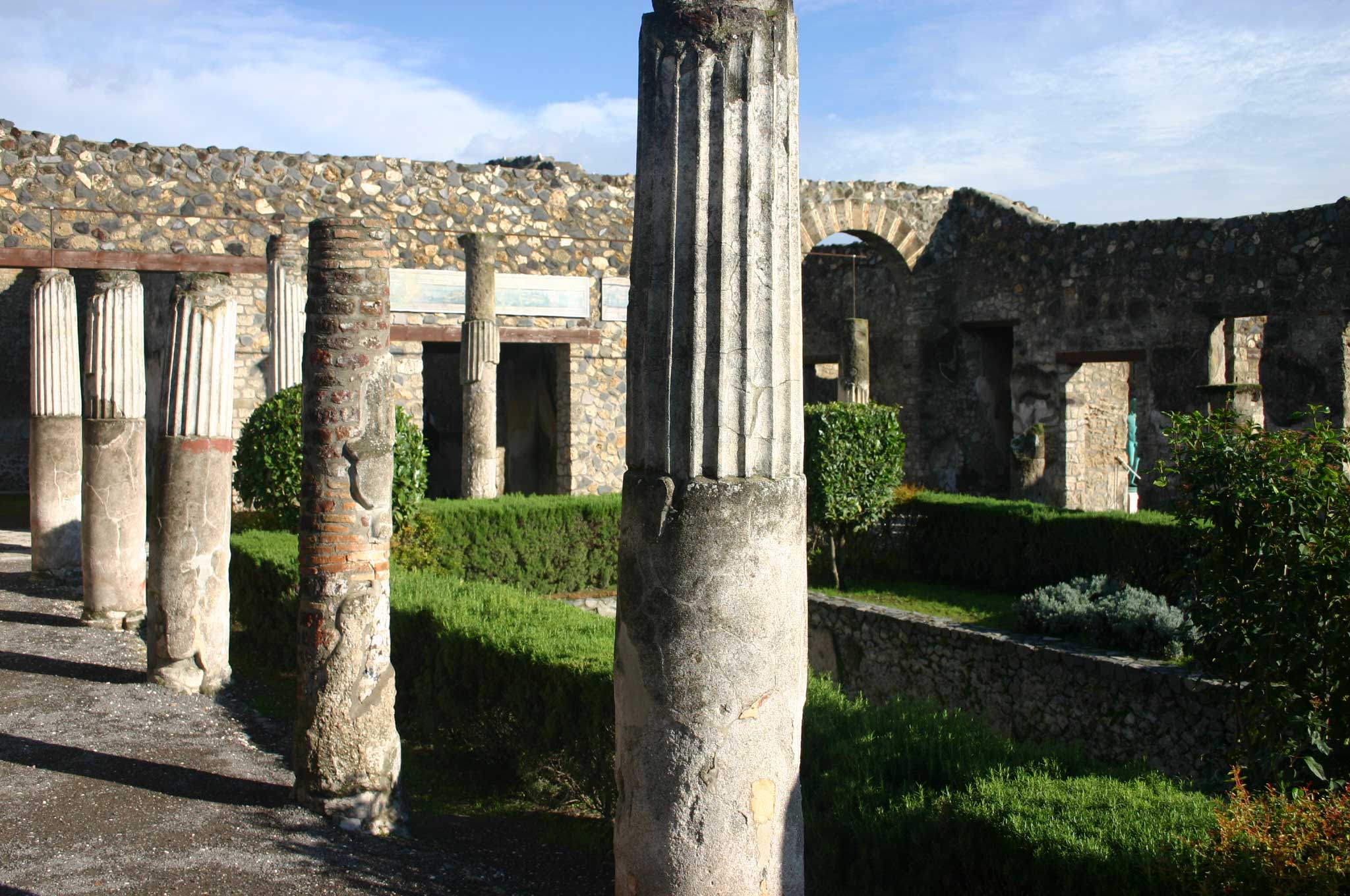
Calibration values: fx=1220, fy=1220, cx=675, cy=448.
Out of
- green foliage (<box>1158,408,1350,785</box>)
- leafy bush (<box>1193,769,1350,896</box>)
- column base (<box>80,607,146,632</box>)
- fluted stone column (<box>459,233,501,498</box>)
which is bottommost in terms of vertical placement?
column base (<box>80,607,146,632</box>)

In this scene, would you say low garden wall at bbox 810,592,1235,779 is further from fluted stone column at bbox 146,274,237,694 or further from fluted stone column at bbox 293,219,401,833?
fluted stone column at bbox 146,274,237,694

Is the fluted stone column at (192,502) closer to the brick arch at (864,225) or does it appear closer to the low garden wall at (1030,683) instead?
the low garden wall at (1030,683)

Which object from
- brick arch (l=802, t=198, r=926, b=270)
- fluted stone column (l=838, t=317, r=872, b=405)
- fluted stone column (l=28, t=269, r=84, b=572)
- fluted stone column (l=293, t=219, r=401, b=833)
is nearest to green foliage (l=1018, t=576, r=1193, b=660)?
fluted stone column (l=293, t=219, r=401, b=833)

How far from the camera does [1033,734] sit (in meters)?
7.97

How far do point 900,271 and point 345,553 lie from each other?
14.6m

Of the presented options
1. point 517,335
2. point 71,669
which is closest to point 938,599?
point 517,335

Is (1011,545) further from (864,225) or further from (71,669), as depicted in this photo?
(71,669)

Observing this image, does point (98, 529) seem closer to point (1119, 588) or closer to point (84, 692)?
point (84, 692)

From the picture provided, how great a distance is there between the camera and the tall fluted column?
436 inches

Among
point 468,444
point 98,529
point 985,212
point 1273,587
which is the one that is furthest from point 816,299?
point 1273,587

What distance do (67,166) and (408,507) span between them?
21.5 feet

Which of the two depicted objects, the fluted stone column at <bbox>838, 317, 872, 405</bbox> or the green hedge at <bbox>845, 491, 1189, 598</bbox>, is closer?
the green hedge at <bbox>845, 491, 1189, 598</bbox>

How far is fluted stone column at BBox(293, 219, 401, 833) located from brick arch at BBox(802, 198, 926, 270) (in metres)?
12.5

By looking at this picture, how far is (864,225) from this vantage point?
715 inches
